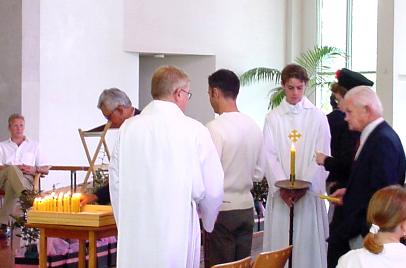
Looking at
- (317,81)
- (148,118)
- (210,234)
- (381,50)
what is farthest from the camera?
(317,81)

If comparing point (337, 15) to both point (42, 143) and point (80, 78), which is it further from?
point (42, 143)

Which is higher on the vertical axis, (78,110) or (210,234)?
(78,110)

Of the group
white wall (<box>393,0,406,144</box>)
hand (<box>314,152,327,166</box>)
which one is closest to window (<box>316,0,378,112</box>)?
white wall (<box>393,0,406,144</box>)

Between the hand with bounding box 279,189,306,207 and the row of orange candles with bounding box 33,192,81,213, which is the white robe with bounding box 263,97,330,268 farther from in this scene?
the row of orange candles with bounding box 33,192,81,213

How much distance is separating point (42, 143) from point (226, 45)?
453 centimetres

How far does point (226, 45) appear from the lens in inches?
559

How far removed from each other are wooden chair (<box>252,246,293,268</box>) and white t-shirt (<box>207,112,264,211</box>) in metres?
1.08

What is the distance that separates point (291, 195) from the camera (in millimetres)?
5648

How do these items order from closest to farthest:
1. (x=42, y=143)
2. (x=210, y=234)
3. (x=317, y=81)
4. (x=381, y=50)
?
(x=210, y=234)
(x=42, y=143)
(x=381, y=50)
(x=317, y=81)

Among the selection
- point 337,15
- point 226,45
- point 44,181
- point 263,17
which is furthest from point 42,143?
point 337,15

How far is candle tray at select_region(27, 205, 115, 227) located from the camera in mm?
5016

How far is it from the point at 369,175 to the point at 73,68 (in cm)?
757

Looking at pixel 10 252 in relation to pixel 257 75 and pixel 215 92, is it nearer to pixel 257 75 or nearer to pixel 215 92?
pixel 215 92

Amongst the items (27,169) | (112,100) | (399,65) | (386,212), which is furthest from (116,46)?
(386,212)
